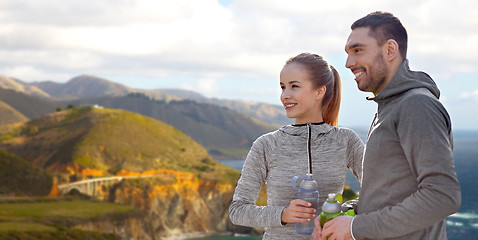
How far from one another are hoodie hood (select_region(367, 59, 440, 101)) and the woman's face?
0.78m

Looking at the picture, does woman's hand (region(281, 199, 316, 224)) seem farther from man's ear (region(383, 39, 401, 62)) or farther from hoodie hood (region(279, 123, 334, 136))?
man's ear (region(383, 39, 401, 62))

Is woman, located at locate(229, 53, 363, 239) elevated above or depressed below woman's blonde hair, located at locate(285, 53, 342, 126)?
below

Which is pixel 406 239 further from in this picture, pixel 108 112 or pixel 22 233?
pixel 108 112

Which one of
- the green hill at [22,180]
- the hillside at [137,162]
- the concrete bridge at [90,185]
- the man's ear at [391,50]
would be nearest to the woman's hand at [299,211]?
the man's ear at [391,50]

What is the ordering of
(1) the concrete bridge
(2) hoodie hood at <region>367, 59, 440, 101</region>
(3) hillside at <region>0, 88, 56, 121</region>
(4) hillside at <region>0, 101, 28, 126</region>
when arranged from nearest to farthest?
1. (2) hoodie hood at <region>367, 59, 440, 101</region>
2. (1) the concrete bridge
3. (4) hillside at <region>0, 101, 28, 126</region>
4. (3) hillside at <region>0, 88, 56, 121</region>

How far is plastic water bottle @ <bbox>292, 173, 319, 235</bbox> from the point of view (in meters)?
3.24

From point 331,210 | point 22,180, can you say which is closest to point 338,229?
point 331,210

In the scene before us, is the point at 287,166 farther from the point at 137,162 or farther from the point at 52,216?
the point at 137,162

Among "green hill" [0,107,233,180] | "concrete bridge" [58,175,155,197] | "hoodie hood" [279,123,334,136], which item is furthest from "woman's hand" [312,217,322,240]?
"green hill" [0,107,233,180]

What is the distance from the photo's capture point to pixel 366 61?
2.93 m

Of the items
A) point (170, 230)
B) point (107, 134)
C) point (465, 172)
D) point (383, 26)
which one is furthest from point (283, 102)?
point (465, 172)

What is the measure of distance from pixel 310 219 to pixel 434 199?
982 millimetres

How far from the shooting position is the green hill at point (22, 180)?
268ft

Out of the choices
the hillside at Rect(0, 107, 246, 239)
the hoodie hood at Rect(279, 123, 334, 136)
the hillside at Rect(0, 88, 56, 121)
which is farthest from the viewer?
the hillside at Rect(0, 88, 56, 121)
